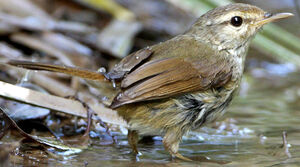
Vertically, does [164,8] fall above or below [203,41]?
above

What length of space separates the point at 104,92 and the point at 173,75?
616 millimetres

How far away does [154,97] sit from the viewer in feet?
12.1

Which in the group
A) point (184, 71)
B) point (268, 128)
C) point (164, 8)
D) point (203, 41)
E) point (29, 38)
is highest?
point (164, 8)

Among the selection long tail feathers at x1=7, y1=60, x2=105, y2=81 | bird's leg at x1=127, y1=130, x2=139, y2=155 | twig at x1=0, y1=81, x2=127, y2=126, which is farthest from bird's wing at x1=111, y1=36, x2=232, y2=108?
twig at x1=0, y1=81, x2=127, y2=126

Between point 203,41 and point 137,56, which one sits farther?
point 203,41

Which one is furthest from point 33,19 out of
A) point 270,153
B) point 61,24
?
point 270,153

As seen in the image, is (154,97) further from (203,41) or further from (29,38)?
(29,38)

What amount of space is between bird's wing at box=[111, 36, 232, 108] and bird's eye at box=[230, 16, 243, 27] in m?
0.35

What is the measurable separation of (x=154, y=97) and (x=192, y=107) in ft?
1.24

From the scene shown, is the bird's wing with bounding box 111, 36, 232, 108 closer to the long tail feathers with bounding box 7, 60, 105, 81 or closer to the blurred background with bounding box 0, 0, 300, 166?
the long tail feathers with bounding box 7, 60, 105, 81

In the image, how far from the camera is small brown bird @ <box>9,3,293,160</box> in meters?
3.72

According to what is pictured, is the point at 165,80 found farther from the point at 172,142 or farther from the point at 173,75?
the point at 172,142

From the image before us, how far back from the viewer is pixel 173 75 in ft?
12.6

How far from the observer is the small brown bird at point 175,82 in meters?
3.72
